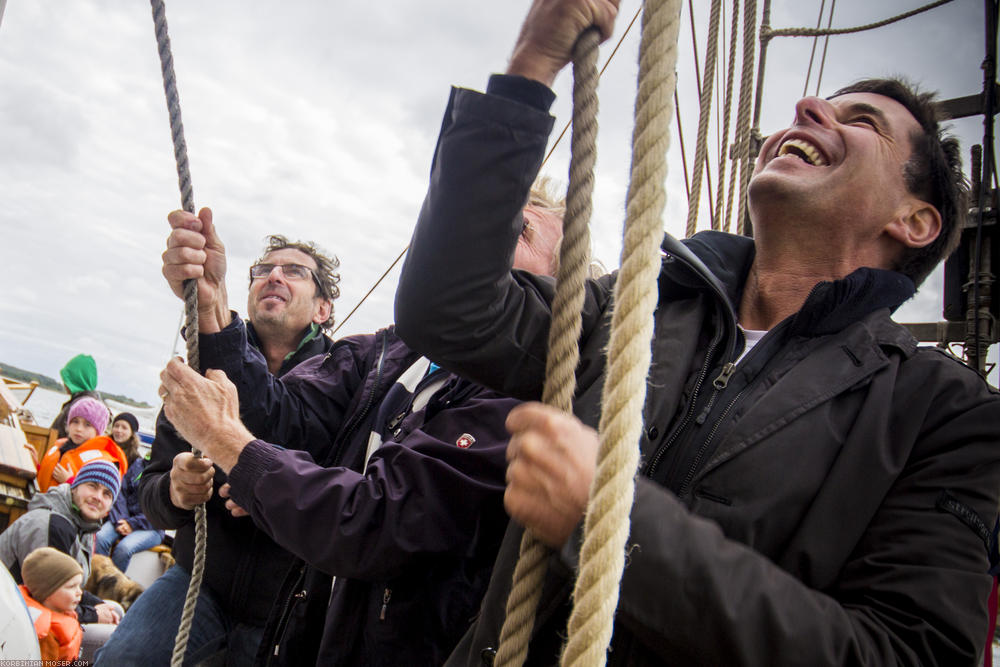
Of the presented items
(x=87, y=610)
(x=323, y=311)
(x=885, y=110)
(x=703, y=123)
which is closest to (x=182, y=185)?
(x=323, y=311)

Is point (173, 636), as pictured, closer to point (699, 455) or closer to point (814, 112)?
point (699, 455)

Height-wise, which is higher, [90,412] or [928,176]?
[928,176]

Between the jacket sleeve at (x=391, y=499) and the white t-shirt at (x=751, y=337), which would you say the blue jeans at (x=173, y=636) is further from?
Answer: the white t-shirt at (x=751, y=337)

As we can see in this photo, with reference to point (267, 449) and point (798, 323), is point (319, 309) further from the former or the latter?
point (798, 323)

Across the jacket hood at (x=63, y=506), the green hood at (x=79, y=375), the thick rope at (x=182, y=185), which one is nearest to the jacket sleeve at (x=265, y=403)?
the thick rope at (x=182, y=185)

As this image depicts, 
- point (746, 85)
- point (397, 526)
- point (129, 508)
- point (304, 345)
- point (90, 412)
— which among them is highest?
point (746, 85)

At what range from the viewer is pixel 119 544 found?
487 cm

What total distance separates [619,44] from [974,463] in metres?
3.26

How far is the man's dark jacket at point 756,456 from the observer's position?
711mm

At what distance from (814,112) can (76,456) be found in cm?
503

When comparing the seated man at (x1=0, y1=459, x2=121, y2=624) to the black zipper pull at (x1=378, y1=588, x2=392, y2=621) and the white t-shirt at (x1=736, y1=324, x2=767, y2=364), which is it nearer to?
the black zipper pull at (x1=378, y1=588, x2=392, y2=621)

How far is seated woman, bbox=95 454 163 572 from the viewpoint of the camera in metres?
4.85

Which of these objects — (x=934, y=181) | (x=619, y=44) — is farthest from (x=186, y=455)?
(x=619, y=44)

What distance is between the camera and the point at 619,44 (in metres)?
3.60
